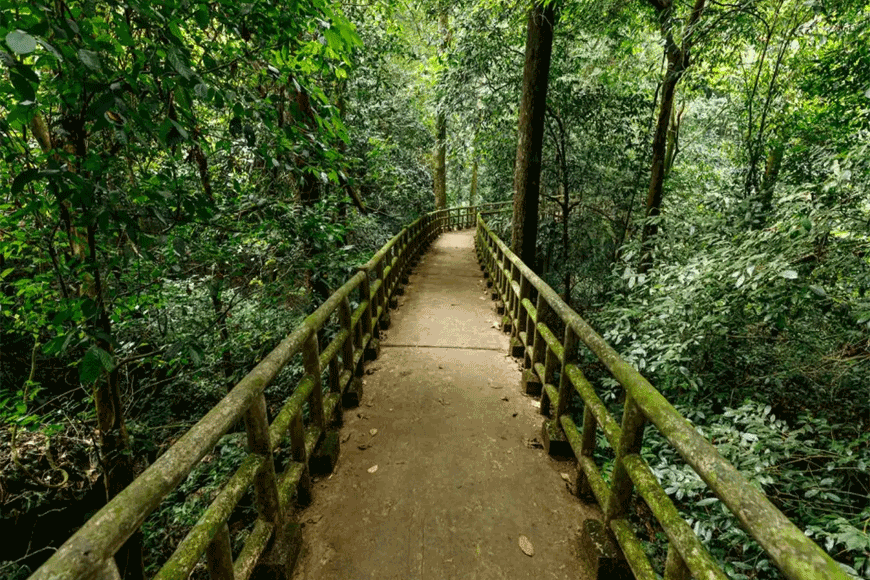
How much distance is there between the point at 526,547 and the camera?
2.83m

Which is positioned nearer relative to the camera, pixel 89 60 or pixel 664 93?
pixel 89 60

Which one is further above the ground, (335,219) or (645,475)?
(335,219)

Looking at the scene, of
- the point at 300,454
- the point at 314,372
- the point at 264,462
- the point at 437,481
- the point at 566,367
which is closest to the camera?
the point at 264,462

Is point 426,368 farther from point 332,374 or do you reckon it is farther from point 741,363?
point 741,363

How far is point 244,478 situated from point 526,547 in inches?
73.7

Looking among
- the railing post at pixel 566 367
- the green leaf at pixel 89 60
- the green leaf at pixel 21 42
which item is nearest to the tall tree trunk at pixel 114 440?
the green leaf at pixel 89 60

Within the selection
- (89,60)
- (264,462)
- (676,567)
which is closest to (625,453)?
(676,567)

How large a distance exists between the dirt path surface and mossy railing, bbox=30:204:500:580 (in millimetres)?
316

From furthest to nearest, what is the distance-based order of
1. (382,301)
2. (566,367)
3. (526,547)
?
1. (382,301)
2. (566,367)
3. (526,547)

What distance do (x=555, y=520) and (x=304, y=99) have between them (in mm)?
6606

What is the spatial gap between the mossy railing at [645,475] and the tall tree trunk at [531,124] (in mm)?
4159

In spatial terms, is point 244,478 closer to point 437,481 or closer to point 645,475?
point 437,481

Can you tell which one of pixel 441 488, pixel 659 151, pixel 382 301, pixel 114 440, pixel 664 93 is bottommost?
pixel 114 440

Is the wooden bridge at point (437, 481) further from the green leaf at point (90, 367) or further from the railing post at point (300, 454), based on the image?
the green leaf at point (90, 367)
